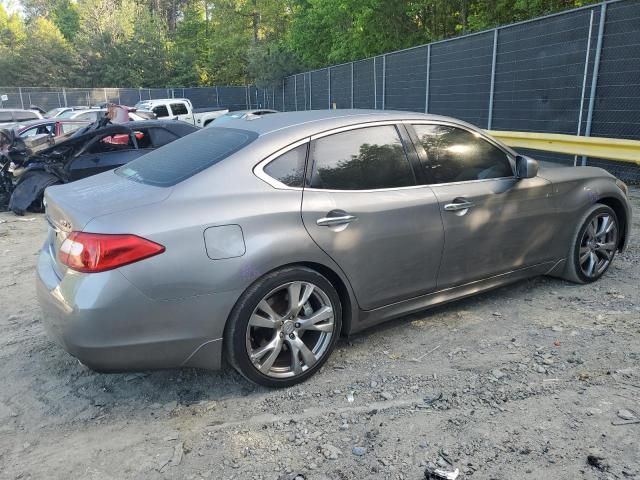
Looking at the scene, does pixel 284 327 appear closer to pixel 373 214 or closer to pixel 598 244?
pixel 373 214

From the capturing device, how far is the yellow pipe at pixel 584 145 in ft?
23.3

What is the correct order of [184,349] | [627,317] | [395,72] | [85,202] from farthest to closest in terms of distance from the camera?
[395,72] → [627,317] → [85,202] → [184,349]

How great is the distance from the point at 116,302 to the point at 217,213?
0.70 m

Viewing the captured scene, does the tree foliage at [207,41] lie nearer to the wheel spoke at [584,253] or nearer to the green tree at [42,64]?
the green tree at [42,64]

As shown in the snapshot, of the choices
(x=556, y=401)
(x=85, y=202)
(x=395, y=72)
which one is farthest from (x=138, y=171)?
(x=395, y=72)

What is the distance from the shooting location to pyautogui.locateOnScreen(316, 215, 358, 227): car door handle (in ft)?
10.3

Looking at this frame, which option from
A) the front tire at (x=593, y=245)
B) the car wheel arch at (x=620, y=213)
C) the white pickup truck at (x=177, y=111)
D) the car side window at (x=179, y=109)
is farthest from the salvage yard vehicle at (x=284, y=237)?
the car side window at (x=179, y=109)

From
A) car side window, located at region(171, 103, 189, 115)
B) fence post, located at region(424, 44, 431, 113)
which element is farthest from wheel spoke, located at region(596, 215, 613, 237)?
car side window, located at region(171, 103, 189, 115)

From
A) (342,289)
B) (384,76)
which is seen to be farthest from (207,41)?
(342,289)

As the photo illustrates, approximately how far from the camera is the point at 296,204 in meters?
3.08

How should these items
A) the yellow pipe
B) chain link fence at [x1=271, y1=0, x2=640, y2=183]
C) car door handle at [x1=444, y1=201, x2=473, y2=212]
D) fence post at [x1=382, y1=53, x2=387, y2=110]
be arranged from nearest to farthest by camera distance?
1. car door handle at [x1=444, y1=201, x2=473, y2=212]
2. the yellow pipe
3. chain link fence at [x1=271, y1=0, x2=640, y2=183]
4. fence post at [x1=382, y1=53, x2=387, y2=110]

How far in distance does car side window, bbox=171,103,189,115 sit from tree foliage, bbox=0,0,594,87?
8.44 metres

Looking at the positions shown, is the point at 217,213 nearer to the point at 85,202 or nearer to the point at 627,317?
the point at 85,202

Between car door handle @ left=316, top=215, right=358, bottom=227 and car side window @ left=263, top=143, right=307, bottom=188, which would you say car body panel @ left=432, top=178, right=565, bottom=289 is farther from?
car side window @ left=263, top=143, right=307, bottom=188
